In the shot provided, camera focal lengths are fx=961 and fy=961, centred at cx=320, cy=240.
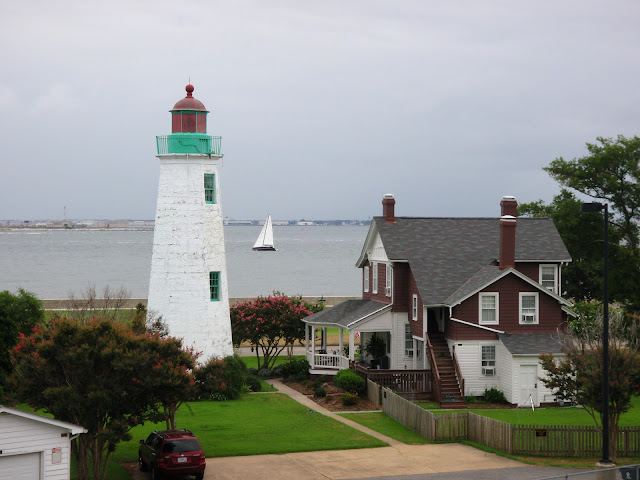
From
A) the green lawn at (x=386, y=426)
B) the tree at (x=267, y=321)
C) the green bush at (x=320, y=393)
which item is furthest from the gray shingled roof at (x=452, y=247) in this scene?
the tree at (x=267, y=321)

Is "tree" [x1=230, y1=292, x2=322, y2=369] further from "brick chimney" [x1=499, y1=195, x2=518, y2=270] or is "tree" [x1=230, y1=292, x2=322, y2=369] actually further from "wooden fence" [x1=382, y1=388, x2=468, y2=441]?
"wooden fence" [x1=382, y1=388, x2=468, y2=441]

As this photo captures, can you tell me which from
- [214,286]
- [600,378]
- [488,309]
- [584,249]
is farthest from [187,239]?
[584,249]

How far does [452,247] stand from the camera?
44.1 m

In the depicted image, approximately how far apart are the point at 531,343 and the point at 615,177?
22.6 meters

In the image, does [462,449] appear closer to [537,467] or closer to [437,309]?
[537,467]

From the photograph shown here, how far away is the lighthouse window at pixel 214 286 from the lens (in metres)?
40.5

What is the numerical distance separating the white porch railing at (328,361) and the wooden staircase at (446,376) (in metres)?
4.47

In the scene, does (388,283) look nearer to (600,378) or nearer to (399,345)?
(399,345)

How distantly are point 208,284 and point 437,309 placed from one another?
33.0ft

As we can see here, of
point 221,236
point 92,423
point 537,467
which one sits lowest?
point 537,467

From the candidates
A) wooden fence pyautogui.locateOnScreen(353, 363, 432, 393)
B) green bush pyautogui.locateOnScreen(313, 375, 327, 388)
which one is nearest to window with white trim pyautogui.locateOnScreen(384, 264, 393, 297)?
green bush pyautogui.locateOnScreen(313, 375, 327, 388)

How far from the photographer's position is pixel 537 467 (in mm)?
27641

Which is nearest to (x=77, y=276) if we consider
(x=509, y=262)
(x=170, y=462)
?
(x=509, y=262)

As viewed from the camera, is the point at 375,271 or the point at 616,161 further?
the point at 616,161
